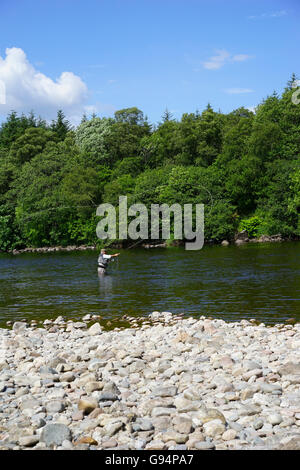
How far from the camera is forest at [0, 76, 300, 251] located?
48.4 metres

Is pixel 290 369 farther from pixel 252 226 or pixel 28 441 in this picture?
pixel 252 226

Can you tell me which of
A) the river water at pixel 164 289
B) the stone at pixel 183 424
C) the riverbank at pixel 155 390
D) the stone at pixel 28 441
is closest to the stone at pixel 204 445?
the riverbank at pixel 155 390

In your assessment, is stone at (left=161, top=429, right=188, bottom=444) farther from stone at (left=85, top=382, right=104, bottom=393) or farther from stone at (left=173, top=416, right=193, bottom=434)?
Result: stone at (left=85, top=382, right=104, bottom=393)

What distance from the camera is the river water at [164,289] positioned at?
50.1ft

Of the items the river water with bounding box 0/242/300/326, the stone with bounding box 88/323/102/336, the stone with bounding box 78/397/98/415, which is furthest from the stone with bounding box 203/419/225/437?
the river water with bounding box 0/242/300/326

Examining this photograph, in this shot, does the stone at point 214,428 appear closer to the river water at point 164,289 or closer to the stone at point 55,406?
the stone at point 55,406

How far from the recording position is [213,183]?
170 feet

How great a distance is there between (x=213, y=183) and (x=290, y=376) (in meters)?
45.2

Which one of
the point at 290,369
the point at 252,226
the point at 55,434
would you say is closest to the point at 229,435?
the point at 55,434

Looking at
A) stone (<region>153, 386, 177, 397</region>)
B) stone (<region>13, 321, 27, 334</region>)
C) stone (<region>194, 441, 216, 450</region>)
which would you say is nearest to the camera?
stone (<region>194, 441, 216, 450</region>)

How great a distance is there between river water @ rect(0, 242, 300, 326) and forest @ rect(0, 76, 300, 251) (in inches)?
746

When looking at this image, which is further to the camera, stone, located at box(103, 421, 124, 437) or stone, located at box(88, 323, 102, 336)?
stone, located at box(88, 323, 102, 336)

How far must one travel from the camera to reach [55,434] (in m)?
6.03

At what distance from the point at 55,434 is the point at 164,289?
13.4 metres
